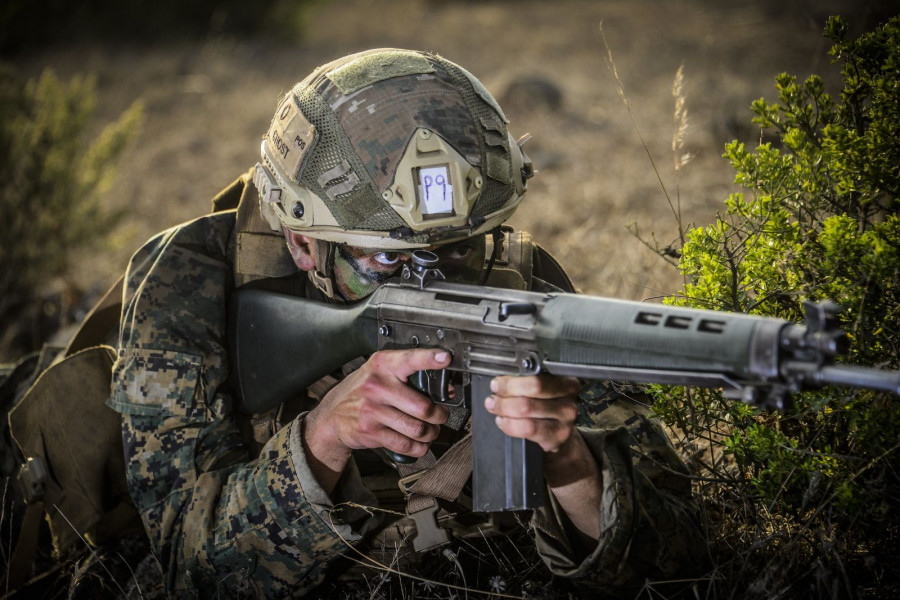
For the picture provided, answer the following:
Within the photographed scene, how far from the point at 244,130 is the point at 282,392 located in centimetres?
786

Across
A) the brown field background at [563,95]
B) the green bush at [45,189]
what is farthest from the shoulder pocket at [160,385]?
the green bush at [45,189]

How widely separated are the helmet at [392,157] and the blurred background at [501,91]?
53 centimetres

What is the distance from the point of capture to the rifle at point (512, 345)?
159cm

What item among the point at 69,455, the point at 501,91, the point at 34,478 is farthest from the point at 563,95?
the point at 34,478

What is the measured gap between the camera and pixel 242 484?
2619 mm

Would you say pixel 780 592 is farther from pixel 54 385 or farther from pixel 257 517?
pixel 54 385

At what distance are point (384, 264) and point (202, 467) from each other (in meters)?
0.96

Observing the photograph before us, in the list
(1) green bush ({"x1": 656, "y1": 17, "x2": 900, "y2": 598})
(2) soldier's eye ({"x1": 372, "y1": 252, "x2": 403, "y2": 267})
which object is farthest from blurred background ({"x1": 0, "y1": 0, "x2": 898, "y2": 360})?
(2) soldier's eye ({"x1": 372, "y1": 252, "x2": 403, "y2": 267})

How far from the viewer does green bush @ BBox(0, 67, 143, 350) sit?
6.09 metres

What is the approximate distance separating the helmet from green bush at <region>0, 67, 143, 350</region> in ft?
13.9

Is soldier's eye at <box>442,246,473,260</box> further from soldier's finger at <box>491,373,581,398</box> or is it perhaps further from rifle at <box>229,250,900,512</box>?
soldier's finger at <box>491,373,581,398</box>

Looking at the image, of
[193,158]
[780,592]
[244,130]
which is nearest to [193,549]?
[780,592]

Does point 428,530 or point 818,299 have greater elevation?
point 818,299

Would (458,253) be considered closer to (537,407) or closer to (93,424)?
(537,407)
